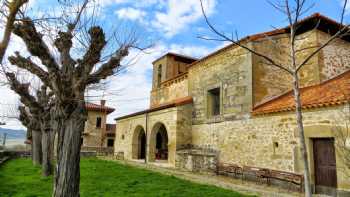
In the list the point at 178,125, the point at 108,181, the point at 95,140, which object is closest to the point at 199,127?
the point at 178,125

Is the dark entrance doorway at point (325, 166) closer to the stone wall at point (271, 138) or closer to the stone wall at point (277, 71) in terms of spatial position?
the stone wall at point (271, 138)

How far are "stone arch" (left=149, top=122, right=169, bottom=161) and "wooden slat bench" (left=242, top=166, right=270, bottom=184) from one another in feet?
21.0

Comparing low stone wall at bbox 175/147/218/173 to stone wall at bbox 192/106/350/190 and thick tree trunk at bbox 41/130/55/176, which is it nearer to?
stone wall at bbox 192/106/350/190

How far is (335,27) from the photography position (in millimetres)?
11633

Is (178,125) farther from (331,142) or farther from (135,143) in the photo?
(331,142)

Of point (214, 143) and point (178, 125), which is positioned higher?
point (178, 125)

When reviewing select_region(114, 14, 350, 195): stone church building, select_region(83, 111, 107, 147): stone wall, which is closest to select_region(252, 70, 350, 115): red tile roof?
select_region(114, 14, 350, 195): stone church building

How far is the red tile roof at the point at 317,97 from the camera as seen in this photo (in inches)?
→ 314

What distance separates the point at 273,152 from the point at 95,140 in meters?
26.4

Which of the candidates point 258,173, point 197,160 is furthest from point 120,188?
point 197,160

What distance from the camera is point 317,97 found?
890cm

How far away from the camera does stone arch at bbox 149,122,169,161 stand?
54.2 feet

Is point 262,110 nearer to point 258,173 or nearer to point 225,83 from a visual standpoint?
point 258,173

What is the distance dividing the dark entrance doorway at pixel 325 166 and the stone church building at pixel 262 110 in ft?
0.09
